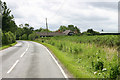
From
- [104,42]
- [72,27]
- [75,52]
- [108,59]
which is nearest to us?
[108,59]

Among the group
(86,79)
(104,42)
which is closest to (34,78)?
(86,79)

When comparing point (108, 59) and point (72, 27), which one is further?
point (72, 27)

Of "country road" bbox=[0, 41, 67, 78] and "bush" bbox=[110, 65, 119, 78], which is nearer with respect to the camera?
"bush" bbox=[110, 65, 119, 78]

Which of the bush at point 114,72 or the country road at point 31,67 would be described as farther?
the country road at point 31,67

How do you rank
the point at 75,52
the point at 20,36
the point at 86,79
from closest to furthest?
the point at 86,79
the point at 75,52
the point at 20,36

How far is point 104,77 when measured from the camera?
746cm

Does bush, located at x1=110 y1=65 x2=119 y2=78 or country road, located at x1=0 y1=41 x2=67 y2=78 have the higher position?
bush, located at x1=110 y1=65 x2=119 y2=78

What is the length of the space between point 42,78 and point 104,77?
2.96 m

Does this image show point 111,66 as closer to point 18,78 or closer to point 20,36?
point 18,78

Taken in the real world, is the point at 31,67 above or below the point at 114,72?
below

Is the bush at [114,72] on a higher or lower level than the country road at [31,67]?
higher

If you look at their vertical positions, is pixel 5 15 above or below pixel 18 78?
above

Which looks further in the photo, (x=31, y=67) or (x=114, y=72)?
(x=31, y=67)

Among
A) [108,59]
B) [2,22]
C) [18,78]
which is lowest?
[18,78]
